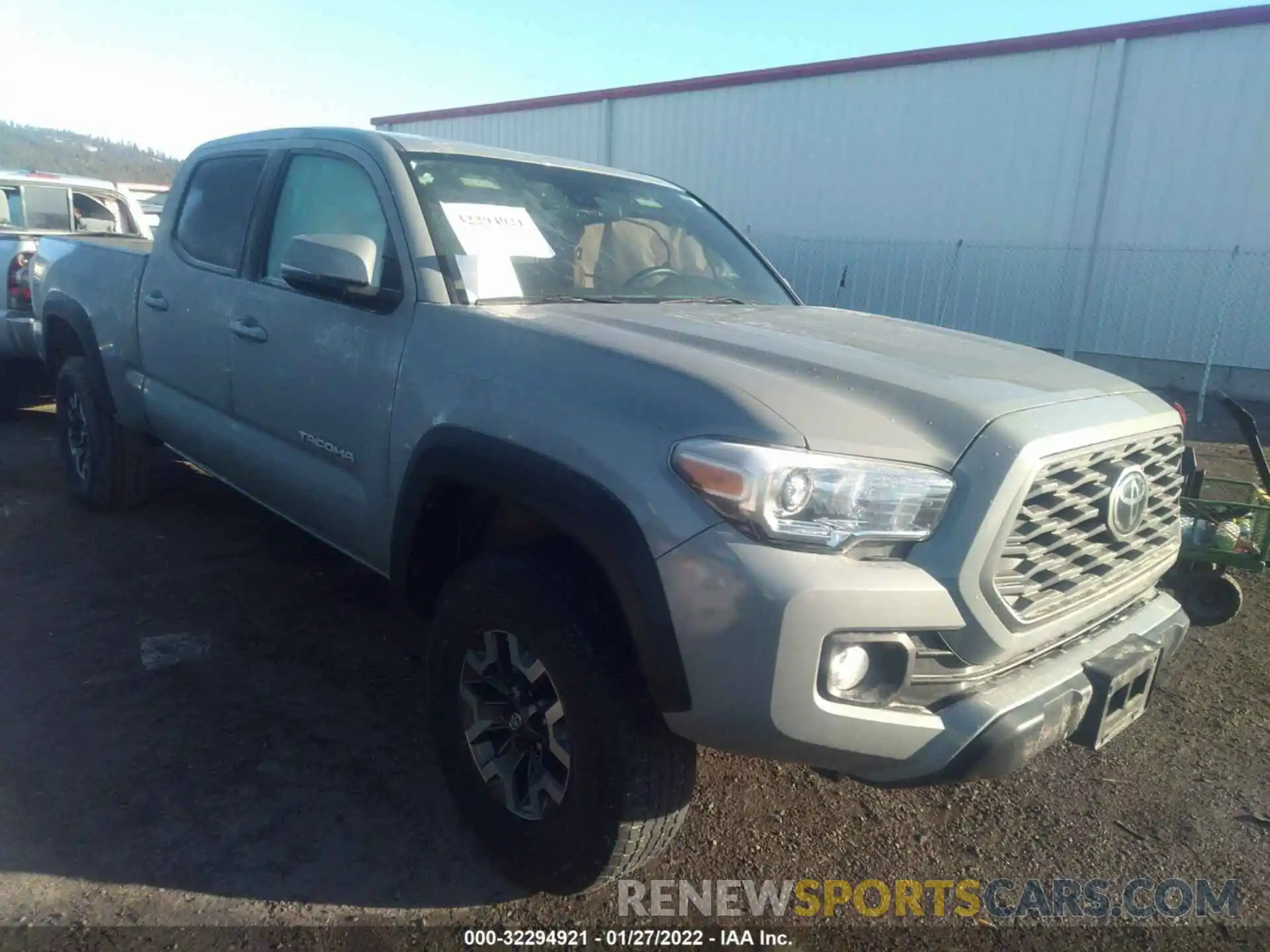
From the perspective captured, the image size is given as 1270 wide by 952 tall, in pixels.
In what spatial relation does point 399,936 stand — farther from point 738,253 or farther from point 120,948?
point 738,253

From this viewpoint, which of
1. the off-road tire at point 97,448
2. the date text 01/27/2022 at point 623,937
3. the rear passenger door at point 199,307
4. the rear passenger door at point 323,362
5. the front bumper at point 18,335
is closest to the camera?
the date text 01/27/2022 at point 623,937

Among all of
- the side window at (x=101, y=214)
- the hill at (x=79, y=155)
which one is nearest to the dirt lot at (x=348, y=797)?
the side window at (x=101, y=214)

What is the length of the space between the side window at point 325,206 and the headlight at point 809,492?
1.48 metres

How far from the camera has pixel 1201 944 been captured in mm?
2365

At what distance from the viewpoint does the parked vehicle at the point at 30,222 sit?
6859mm

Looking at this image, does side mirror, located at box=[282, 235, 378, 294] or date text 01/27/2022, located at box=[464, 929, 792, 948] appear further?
side mirror, located at box=[282, 235, 378, 294]

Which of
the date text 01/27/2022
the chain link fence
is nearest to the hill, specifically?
the chain link fence

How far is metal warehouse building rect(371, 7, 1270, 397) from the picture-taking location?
11.2 metres

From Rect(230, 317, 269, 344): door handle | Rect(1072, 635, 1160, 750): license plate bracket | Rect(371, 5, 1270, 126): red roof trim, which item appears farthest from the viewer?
Rect(371, 5, 1270, 126): red roof trim

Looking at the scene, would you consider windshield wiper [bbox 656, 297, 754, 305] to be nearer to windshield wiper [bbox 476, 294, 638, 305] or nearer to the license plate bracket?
windshield wiper [bbox 476, 294, 638, 305]

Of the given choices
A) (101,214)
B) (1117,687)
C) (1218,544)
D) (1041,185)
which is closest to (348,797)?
(1117,687)

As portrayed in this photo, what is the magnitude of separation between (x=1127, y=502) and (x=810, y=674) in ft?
3.44

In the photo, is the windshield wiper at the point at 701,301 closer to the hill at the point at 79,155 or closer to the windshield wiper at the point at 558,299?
the windshield wiper at the point at 558,299

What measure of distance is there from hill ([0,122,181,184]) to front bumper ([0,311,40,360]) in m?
29.3
